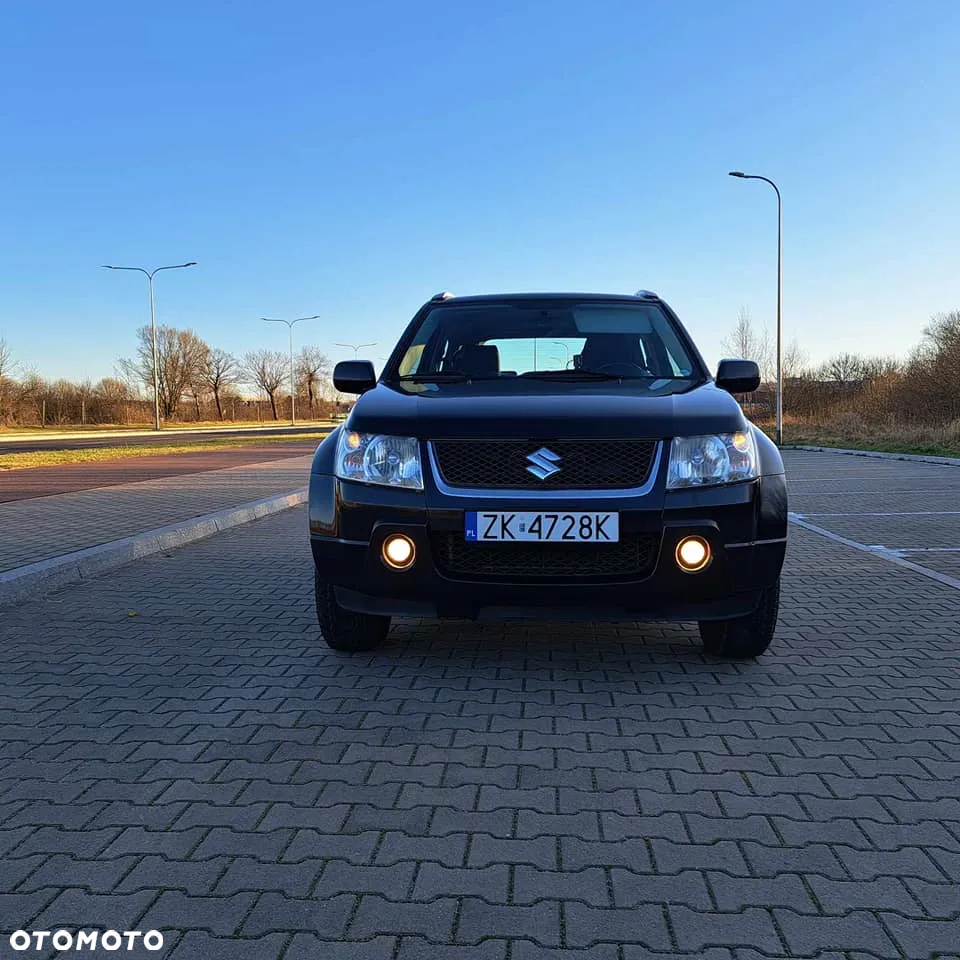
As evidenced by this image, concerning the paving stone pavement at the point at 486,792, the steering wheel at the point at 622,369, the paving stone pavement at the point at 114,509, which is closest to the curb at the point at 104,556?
the paving stone pavement at the point at 114,509

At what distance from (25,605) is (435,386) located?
3288 mm

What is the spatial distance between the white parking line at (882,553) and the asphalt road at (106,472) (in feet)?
31.9

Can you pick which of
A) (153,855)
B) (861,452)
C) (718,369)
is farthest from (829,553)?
(861,452)

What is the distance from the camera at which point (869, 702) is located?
3.72 m

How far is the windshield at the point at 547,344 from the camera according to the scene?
4941mm

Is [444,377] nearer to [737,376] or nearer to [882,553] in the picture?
[737,376]

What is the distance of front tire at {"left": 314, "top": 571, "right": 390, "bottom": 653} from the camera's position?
4.30 meters

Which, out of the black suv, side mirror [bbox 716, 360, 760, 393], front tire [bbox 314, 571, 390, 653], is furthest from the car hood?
front tire [bbox 314, 571, 390, 653]

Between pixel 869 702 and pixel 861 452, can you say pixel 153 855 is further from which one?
pixel 861 452

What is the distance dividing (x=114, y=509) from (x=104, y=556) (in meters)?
3.49

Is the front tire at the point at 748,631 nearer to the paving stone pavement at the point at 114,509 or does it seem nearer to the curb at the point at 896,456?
the paving stone pavement at the point at 114,509

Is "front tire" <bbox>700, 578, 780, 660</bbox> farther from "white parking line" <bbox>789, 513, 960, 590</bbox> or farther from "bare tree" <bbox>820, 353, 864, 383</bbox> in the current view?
"bare tree" <bbox>820, 353, 864, 383</bbox>

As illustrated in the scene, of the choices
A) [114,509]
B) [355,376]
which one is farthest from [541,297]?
[114,509]

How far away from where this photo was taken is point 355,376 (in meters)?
5.15
